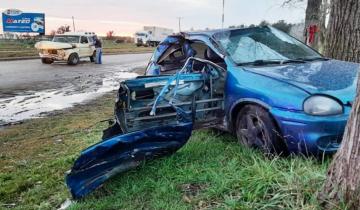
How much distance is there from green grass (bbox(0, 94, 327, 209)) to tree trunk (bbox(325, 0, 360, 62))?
8.64 ft

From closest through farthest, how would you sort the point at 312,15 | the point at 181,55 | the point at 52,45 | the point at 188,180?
the point at 188,180
the point at 181,55
the point at 312,15
the point at 52,45

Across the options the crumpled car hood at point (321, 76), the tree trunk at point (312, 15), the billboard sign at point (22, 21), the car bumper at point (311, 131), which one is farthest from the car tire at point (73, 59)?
the car bumper at point (311, 131)

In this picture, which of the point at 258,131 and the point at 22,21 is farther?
the point at 22,21

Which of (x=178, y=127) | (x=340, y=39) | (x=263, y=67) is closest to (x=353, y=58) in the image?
(x=340, y=39)

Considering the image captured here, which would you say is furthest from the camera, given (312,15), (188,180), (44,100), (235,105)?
(312,15)

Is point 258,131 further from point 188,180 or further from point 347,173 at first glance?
point 347,173

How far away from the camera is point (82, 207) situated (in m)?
4.27

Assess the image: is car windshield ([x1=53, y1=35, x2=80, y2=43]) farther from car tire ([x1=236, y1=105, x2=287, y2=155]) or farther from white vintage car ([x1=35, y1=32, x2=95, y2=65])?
car tire ([x1=236, y1=105, x2=287, y2=155])

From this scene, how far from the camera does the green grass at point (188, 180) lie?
3.62 m

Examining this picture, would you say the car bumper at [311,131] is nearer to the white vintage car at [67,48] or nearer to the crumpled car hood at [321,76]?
the crumpled car hood at [321,76]

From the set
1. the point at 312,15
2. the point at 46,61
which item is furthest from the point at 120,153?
the point at 46,61

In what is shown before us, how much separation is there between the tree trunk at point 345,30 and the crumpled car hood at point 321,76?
5.24 ft

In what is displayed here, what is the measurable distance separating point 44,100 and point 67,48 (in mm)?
14493

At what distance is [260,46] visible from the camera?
599 centimetres
